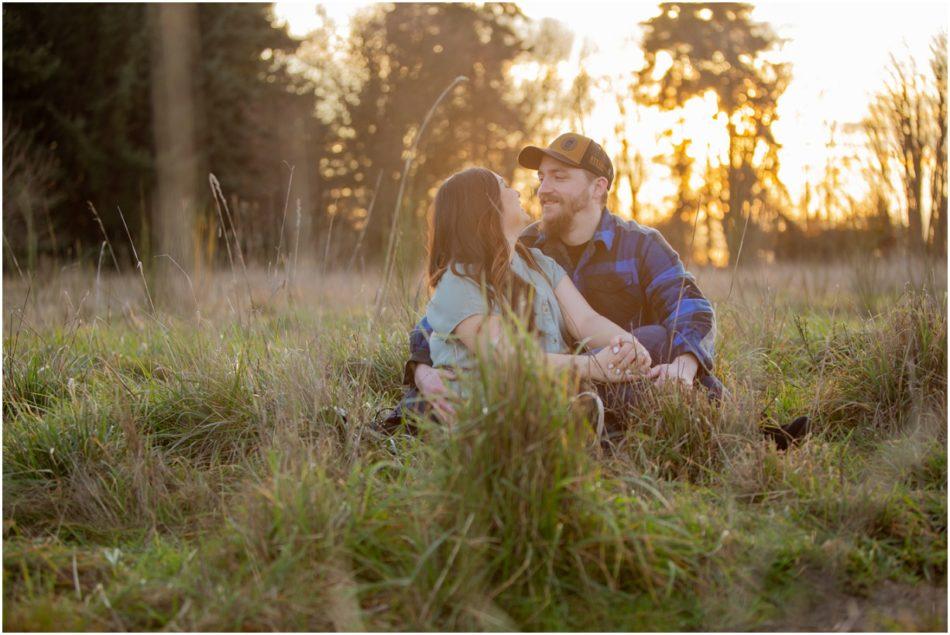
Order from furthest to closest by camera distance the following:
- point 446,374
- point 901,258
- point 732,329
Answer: point 901,258 < point 732,329 < point 446,374

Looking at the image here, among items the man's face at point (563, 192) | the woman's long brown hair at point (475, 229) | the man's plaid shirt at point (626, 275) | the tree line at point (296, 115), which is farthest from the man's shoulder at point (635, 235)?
the tree line at point (296, 115)

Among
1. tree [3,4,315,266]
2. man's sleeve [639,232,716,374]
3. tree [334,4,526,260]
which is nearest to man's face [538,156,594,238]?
man's sleeve [639,232,716,374]

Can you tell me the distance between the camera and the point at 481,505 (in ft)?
6.45

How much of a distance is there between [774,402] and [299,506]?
1962mm

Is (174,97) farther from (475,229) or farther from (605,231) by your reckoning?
(475,229)

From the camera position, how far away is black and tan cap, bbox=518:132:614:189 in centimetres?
344

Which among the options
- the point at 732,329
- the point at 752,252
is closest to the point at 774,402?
the point at 732,329

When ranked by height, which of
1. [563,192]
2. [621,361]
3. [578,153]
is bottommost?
[621,361]

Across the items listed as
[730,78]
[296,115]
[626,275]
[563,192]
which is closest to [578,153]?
[563,192]

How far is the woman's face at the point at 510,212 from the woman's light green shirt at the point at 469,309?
0.14 meters

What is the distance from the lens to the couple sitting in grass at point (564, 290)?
9.06ft

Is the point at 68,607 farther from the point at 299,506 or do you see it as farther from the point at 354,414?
the point at 354,414

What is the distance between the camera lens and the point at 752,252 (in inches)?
227

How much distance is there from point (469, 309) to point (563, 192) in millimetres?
971
